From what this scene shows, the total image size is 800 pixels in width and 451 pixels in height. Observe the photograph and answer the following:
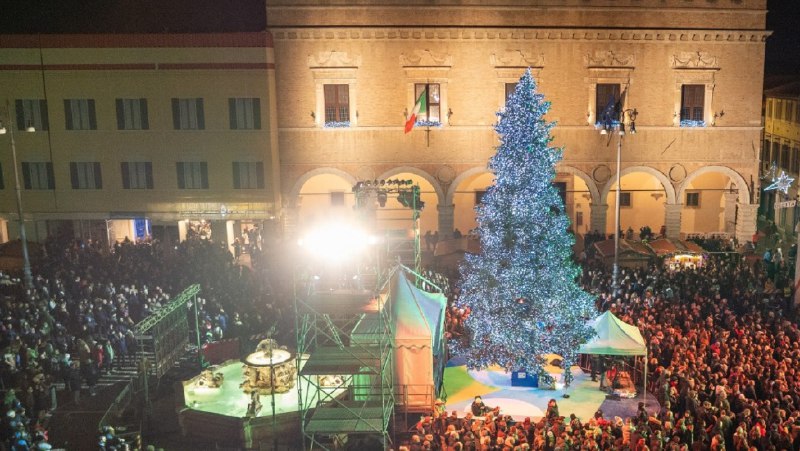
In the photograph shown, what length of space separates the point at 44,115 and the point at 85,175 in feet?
9.41

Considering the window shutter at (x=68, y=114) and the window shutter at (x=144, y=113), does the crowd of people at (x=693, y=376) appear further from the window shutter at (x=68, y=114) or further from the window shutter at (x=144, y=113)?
the window shutter at (x=68, y=114)

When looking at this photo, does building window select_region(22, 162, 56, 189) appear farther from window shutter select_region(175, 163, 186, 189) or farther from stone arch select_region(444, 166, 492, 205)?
stone arch select_region(444, 166, 492, 205)

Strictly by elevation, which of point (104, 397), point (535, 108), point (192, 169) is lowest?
point (104, 397)

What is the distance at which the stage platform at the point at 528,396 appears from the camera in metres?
17.5

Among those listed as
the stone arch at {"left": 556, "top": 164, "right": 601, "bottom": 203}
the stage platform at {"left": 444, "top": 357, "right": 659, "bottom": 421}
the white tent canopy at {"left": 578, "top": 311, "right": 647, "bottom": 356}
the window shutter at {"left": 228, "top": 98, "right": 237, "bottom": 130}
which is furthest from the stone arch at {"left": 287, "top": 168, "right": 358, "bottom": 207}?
the white tent canopy at {"left": 578, "top": 311, "right": 647, "bottom": 356}

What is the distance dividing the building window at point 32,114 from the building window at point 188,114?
534 centimetres

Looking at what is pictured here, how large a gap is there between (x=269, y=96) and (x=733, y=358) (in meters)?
19.7

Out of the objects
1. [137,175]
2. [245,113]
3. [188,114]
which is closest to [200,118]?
[188,114]

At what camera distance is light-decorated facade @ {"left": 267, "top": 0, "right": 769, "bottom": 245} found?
29688mm

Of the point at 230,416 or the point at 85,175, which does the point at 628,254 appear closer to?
the point at 230,416

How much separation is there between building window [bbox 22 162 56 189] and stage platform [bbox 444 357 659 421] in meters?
19.9

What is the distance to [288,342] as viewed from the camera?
21.6 meters

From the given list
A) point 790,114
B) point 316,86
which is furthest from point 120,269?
point 790,114

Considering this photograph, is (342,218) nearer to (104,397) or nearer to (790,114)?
(104,397)
